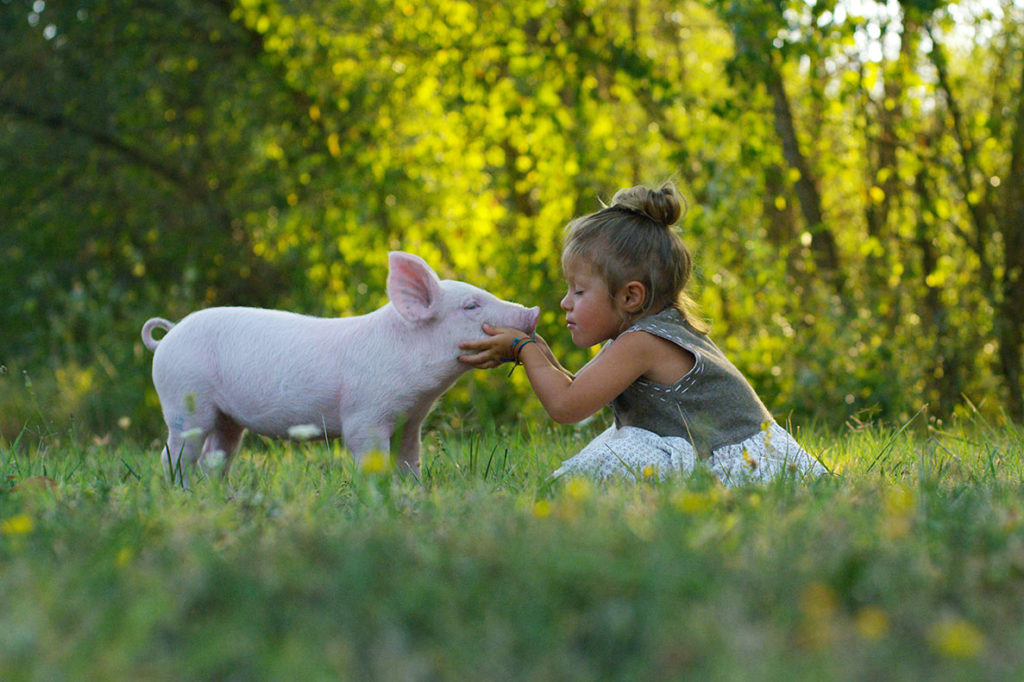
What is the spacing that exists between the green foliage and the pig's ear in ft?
7.73

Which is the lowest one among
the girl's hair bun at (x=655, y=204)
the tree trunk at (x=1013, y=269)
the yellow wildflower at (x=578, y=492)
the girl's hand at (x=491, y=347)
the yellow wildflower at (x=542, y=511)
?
the tree trunk at (x=1013, y=269)

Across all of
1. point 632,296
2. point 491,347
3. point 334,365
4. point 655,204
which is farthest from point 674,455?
point 334,365

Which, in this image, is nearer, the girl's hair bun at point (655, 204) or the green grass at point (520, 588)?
the green grass at point (520, 588)

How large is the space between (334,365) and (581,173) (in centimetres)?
405

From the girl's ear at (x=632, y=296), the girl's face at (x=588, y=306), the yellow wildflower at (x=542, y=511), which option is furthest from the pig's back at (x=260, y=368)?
the yellow wildflower at (x=542, y=511)

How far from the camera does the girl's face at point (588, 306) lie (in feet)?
12.5

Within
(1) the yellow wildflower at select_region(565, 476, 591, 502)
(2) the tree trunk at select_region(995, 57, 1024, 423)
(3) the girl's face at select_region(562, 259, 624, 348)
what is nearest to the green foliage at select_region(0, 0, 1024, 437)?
(2) the tree trunk at select_region(995, 57, 1024, 423)

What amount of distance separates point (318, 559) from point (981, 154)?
22.4 feet

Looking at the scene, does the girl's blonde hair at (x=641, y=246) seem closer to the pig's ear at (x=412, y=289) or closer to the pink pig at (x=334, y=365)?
the pink pig at (x=334, y=365)

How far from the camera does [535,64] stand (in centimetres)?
712

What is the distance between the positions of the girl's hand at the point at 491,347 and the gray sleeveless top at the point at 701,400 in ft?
1.50

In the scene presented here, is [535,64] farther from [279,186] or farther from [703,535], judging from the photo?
[703,535]

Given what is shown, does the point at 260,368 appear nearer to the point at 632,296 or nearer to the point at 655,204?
the point at 632,296

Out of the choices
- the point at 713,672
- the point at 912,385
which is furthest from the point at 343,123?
the point at 713,672
